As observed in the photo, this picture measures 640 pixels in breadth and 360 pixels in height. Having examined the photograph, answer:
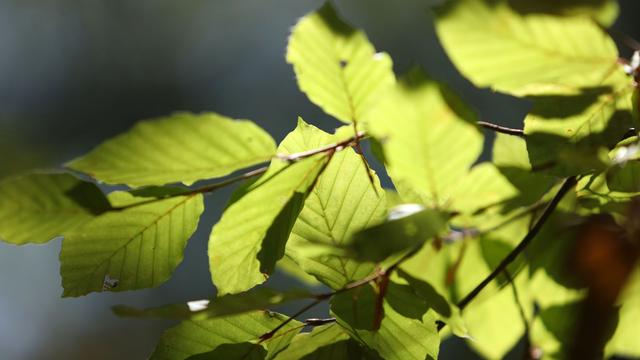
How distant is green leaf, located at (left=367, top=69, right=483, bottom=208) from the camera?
344 millimetres

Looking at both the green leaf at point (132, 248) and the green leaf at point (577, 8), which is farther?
the green leaf at point (132, 248)

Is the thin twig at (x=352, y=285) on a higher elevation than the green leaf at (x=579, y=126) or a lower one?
lower

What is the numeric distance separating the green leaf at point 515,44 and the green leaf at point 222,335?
202 millimetres

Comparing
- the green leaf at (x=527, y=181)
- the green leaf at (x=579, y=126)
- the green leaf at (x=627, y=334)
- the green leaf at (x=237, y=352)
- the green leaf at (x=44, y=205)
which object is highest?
the green leaf at (x=44, y=205)

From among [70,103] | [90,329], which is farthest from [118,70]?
[90,329]

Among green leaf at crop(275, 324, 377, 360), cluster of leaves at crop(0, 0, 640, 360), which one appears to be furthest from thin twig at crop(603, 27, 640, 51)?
green leaf at crop(275, 324, 377, 360)

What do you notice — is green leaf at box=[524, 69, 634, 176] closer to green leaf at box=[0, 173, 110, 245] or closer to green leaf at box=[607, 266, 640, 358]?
green leaf at box=[607, 266, 640, 358]

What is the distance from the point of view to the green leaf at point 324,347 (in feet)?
1.48

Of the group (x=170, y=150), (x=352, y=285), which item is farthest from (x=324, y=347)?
(x=170, y=150)

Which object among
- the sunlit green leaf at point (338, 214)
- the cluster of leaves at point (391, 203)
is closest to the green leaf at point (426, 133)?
the cluster of leaves at point (391, 203)

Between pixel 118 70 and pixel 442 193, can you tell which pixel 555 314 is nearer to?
pixel 442 193

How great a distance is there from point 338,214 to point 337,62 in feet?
0.36

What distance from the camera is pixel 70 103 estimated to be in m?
6.04

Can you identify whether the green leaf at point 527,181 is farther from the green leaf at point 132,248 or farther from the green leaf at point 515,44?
the green leaf at point 132,248
